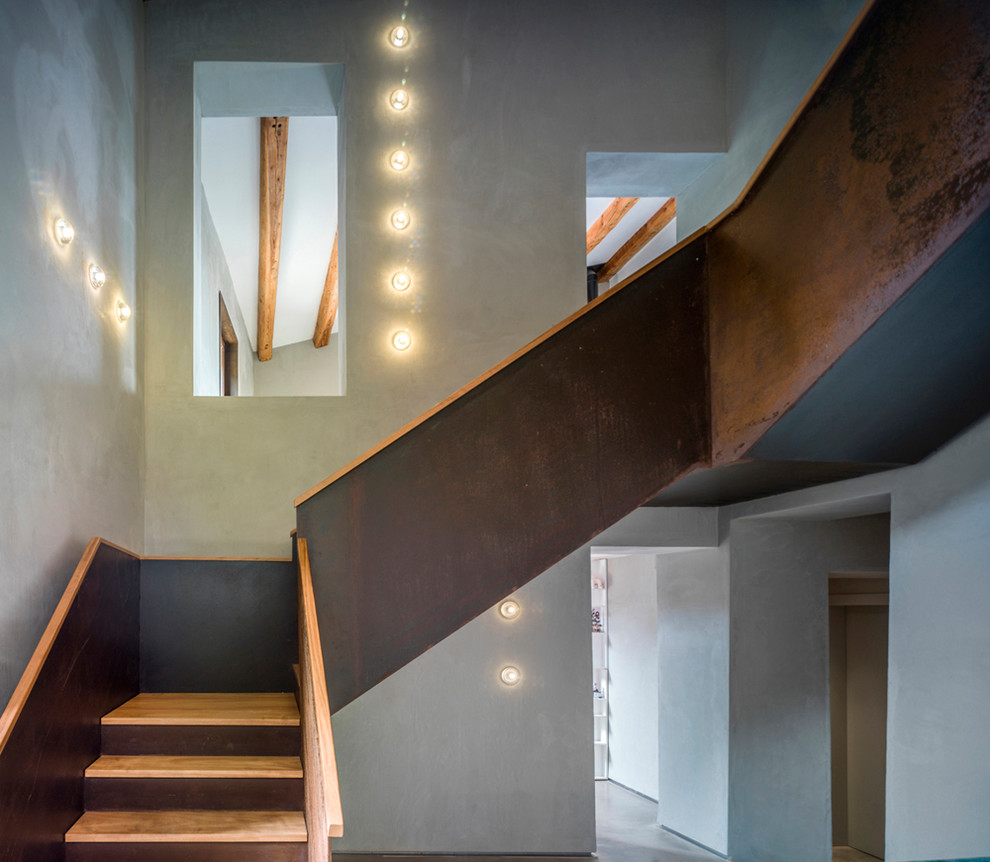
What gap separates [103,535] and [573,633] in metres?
2.76

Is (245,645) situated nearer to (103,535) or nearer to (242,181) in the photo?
(103,535)

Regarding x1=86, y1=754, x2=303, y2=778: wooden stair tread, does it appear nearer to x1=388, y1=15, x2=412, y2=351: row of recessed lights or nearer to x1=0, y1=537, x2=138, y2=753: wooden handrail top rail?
x1=0, y1=537, x2=138, y2=753: wooden handrail top rail

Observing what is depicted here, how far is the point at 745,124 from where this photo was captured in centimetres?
497

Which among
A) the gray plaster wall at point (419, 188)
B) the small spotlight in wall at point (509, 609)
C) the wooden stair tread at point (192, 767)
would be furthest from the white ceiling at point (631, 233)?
the wooden stair tread at point (192, 767)

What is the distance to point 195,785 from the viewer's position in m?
2.92

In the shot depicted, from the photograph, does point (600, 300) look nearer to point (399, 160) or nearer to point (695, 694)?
point (399, 160)

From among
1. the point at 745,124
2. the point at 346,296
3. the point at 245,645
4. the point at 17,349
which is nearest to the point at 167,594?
the point at 245,645

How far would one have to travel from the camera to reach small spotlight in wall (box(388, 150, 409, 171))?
4.96 m

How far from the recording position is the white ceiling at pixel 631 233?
852 centimetres

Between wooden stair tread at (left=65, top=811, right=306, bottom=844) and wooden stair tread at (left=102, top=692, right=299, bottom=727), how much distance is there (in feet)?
1.10

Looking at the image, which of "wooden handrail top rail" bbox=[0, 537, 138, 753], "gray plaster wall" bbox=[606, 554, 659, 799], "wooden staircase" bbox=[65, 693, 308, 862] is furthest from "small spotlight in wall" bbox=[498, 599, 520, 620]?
"gray plaster wall" bbox=[606, 554, 659, 799]

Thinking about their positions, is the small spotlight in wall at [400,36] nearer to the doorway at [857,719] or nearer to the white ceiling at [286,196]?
the white ceiling at [286,196]

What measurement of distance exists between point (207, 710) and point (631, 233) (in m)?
8.09

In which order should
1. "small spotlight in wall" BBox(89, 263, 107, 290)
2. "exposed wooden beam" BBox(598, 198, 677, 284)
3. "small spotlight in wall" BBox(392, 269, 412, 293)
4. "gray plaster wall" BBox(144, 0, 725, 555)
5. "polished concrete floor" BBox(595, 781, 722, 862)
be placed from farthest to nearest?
"exposed wooden beam" BBox(598, 198, 677, 284), "polished concrete floor" BBox(595, 781, 722, 862), "small spotlight in wall" BBox(392, 269, 412, 293), "gray plaster wall" BBox(144, 0, 725, 555), "small spotlight in wall" BBox(89, 263, 107, 290)
